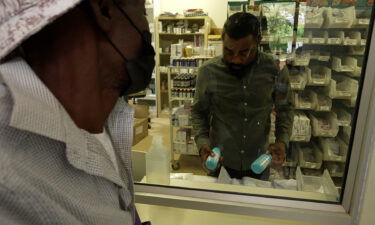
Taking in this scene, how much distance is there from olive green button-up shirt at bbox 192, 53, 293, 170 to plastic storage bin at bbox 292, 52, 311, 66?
0.10 metres

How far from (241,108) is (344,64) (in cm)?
51

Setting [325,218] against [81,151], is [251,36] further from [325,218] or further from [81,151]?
[81,151]

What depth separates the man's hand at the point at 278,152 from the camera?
4.20ft

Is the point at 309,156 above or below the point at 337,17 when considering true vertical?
below

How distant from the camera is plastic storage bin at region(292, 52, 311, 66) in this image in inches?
54.4

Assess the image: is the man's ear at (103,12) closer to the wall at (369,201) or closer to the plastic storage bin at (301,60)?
the wall at (369,201)

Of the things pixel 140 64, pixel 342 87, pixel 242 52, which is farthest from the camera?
pixel 242 52

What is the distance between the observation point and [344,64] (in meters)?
1.02

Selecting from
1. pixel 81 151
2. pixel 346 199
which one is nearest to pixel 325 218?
pixel 346 199

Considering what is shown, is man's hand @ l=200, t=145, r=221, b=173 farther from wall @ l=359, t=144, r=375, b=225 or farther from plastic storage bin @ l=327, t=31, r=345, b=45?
plastic storage bin @ l=327, t=31, r=345, b=45

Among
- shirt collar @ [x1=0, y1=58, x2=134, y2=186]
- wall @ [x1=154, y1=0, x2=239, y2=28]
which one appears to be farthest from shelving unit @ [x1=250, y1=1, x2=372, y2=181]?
wall @ [x1=154, y1=0, x2=239, y2=28]

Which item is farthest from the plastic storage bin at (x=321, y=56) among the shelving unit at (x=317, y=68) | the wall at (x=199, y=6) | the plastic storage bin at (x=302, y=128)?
the wall at (x=199, y=6)

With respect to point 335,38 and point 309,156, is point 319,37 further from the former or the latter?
point 309,156

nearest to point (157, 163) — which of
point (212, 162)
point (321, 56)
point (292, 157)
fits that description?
point (212, 162)
